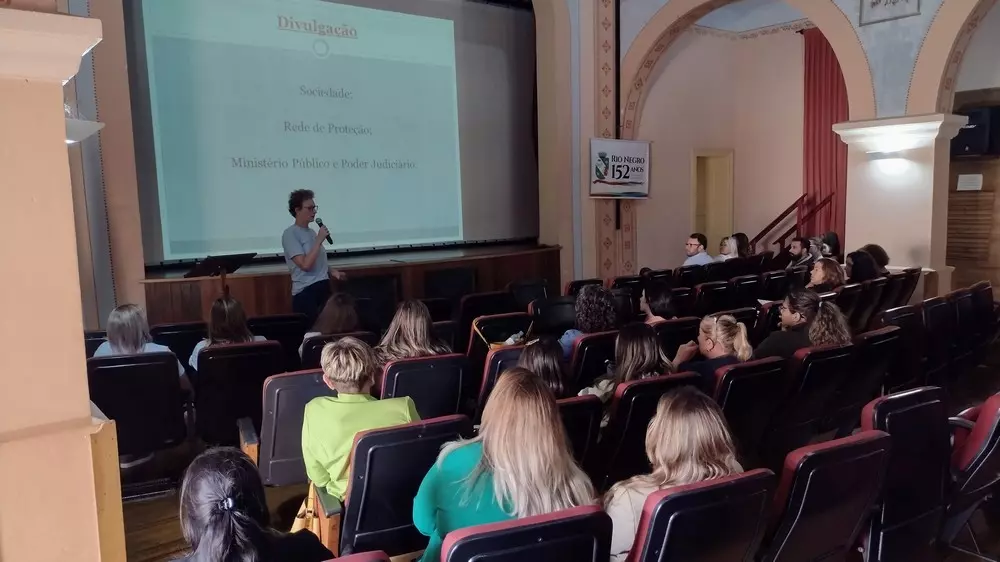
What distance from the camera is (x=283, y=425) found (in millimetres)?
2934

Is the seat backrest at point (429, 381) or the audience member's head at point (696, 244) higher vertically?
the audience member's head at point (696, 244)

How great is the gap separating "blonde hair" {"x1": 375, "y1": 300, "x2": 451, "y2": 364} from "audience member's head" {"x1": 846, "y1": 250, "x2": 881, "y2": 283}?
3979mm

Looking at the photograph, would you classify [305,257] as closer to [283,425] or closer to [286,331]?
[286,331]

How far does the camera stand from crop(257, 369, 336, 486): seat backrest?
9.39ft

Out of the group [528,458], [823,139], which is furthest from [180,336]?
[823,139]

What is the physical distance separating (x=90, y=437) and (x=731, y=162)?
34.1ft

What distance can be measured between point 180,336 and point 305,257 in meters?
1.11

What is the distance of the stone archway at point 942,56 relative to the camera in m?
6.22

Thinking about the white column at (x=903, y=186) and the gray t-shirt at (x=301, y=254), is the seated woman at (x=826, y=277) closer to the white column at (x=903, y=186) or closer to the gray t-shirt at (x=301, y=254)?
the white column at (x=903, y=186)

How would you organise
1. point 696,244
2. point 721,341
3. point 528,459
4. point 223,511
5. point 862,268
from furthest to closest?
point 696,244
point 862,268
point 721,341
point 528,459
point 223,511

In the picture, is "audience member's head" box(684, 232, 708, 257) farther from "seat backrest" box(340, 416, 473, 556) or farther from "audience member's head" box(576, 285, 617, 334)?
"seat backrest" box(340, 416, 473, 556)

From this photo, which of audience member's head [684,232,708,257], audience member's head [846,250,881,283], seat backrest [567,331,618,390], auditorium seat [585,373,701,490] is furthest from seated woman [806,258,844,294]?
auditorium seat [585,373,701,490]

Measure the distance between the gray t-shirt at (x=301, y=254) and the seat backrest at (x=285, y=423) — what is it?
2328 mm

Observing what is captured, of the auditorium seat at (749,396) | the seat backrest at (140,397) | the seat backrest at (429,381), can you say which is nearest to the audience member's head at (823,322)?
the auditorium seat at (749,396)
